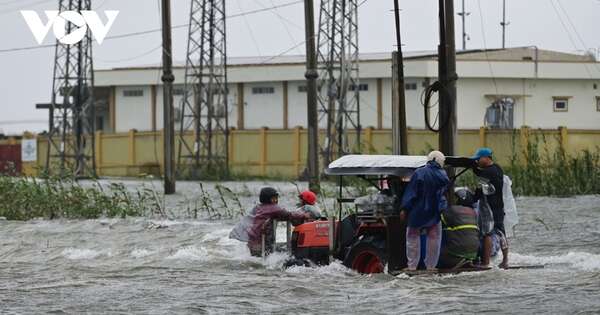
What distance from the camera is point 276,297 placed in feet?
64.8

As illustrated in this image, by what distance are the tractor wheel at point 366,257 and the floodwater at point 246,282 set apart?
15 centimetres

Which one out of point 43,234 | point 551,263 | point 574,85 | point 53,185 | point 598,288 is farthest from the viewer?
point 574,85

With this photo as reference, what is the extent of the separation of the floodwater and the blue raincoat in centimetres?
87

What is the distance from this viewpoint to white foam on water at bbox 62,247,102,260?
27945 millimetres

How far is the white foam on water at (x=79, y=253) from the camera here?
91.7 feet

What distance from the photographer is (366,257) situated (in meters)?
20.8

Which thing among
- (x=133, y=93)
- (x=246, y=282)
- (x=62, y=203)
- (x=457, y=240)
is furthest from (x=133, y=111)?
(x=457, y=240)

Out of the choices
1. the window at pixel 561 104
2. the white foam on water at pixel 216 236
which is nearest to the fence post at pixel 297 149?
the window at pixel 561 104

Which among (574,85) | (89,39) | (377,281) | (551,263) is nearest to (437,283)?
(377,281)

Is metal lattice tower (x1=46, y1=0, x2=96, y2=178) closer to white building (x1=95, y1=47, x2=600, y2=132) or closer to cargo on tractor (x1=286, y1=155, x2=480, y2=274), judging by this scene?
white building (x1=95, y1=47, x2=600, y2=132)

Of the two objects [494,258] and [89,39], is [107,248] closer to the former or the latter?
[494,258]

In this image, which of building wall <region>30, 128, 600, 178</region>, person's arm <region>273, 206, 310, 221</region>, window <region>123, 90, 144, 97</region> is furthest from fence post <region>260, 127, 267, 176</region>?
person's arm <region>273, 206, 310, 221</region>

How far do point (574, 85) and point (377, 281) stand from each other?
62.1m

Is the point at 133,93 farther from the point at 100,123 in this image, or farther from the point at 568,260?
the point at 568,260
